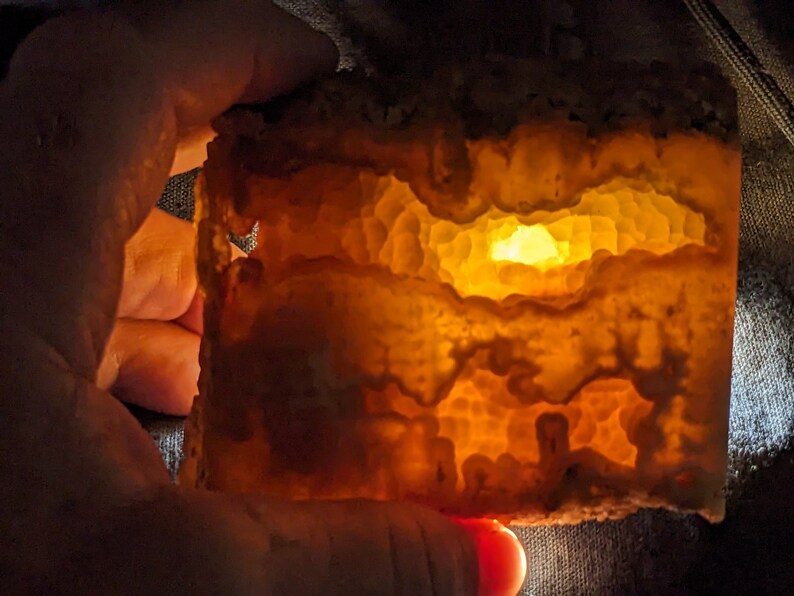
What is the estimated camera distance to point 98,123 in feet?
1.14

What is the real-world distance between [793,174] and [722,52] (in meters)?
0.10

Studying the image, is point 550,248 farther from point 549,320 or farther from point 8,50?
point 8,50

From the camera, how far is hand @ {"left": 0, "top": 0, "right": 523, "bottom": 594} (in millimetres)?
302

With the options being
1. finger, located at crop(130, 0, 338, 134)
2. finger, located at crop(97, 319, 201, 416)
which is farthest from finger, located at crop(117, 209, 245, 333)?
finger, located at crop(130, 0, 338, 134)

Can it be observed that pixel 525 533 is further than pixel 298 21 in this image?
Yes

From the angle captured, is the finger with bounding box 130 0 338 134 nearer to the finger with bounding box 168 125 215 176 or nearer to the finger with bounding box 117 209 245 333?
the finger with bounding box 168 125 215 176

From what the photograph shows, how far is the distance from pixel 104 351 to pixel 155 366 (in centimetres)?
22

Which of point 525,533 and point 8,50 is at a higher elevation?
point 8,50

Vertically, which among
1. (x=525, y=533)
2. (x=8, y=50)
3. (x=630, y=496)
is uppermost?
(x=8, y=50)

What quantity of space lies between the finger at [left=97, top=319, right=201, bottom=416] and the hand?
0.70ft

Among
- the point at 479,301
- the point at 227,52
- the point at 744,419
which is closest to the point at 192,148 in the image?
the point at 227,52

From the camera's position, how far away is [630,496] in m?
0.38

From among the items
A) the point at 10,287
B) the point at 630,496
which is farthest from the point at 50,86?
the point at 630,496

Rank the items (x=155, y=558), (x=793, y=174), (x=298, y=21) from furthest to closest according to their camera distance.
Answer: (x=793, y=174) → (x=298, y=21) → (x=155, y=558)
